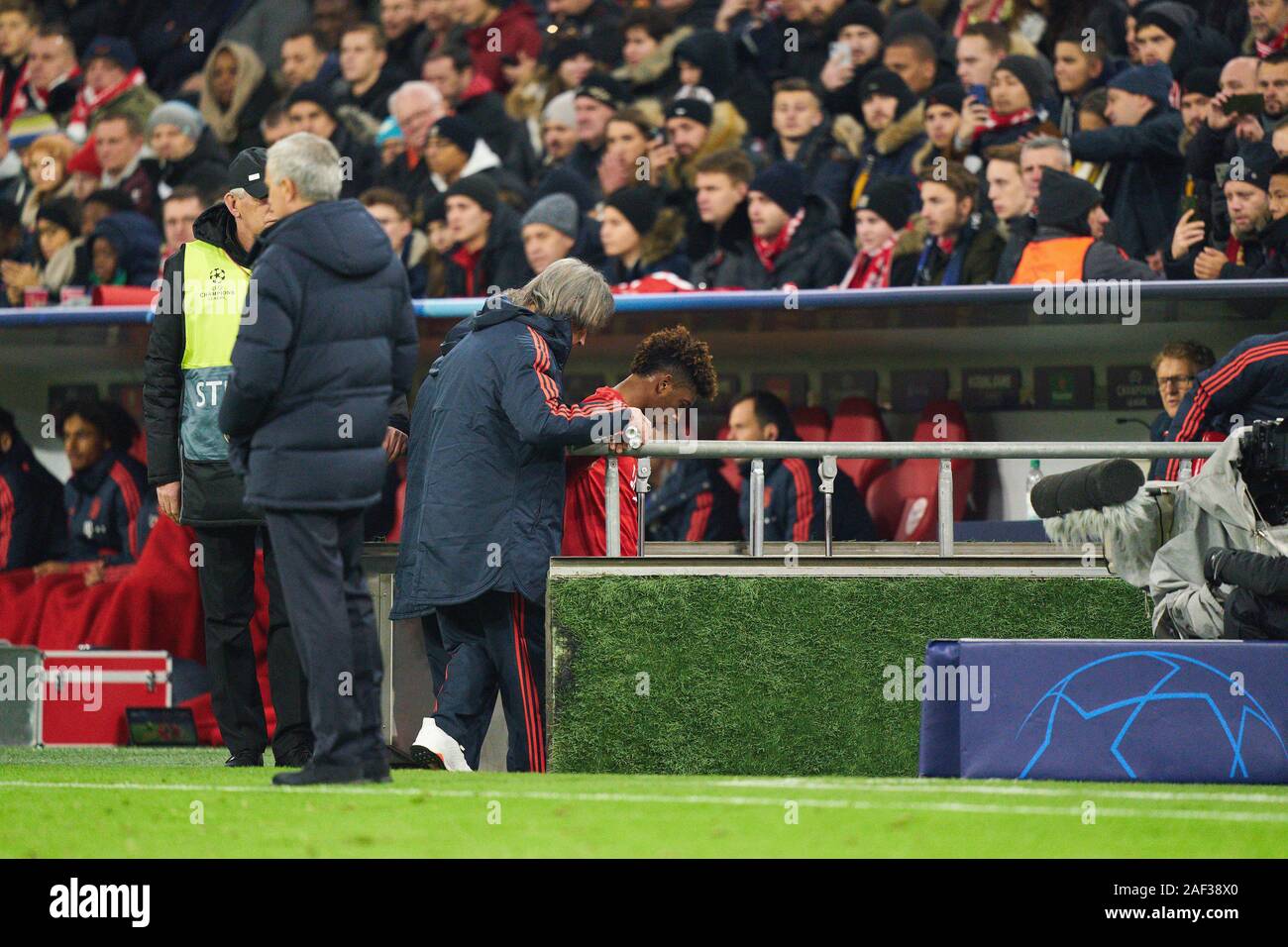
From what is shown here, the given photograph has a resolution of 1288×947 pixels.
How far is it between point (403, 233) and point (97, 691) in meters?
3.73

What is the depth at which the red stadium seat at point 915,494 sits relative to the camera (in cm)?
952

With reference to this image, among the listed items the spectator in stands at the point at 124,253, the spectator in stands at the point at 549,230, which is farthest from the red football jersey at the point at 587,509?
the spectator in stands at the point at 124,253

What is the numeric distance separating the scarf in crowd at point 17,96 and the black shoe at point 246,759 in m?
10.8

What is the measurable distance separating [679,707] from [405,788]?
60.1 inches

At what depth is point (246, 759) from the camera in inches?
262

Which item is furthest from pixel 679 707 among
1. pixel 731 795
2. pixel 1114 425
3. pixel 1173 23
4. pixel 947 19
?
pixel 947 19

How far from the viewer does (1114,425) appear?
32.1 ft

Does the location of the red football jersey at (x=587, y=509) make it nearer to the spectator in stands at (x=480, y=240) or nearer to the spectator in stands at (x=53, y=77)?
the spectator in stands at (x=480, y=240)

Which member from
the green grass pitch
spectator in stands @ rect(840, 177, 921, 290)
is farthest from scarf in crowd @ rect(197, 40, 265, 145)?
the green grass pitch

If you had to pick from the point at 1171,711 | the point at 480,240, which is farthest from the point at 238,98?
the point at 1171,711

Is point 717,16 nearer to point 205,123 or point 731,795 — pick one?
point 205,123

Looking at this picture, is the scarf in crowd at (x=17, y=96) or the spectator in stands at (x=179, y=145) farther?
the scarf in crowd at (x=17, y=96)

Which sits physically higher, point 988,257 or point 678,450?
point 988,257

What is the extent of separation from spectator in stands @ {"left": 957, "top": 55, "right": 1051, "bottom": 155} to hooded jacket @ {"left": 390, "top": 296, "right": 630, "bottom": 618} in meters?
4.91
